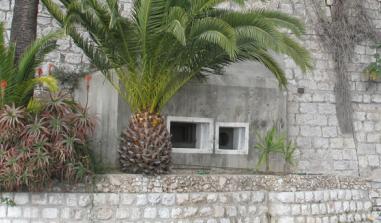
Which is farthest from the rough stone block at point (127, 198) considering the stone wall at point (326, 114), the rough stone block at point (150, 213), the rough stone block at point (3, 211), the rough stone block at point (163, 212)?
the stone wall at point (326, 114)

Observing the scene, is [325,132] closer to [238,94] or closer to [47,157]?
[238,94]

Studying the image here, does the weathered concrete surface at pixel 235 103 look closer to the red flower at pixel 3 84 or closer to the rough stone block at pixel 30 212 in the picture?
the rough stone block at pixel 30 212

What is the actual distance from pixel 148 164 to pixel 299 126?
451cm

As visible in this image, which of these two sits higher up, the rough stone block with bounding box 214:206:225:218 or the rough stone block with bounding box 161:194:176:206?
the rough stone block with bounding box 161:194:176:206

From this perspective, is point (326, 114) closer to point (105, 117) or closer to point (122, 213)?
point (105, 117)

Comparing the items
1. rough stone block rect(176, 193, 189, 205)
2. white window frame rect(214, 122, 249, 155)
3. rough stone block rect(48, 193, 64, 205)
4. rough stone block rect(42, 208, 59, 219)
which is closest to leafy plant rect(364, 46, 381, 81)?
white window frame rect(214, 122, 249, 155)

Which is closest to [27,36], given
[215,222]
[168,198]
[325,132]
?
[168,198]

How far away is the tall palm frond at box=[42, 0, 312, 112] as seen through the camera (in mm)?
6863

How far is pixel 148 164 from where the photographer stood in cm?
743

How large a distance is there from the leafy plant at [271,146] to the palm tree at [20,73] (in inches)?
Result: 162

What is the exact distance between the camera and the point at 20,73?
6.88 meters

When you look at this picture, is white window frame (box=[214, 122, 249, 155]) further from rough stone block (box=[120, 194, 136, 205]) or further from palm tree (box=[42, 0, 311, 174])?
rough stone block (box=[120, 194, 136, 205])

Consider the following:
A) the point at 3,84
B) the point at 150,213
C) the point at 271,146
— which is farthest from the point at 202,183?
the point at 3,84

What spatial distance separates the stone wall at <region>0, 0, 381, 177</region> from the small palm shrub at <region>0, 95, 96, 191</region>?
4.92m
